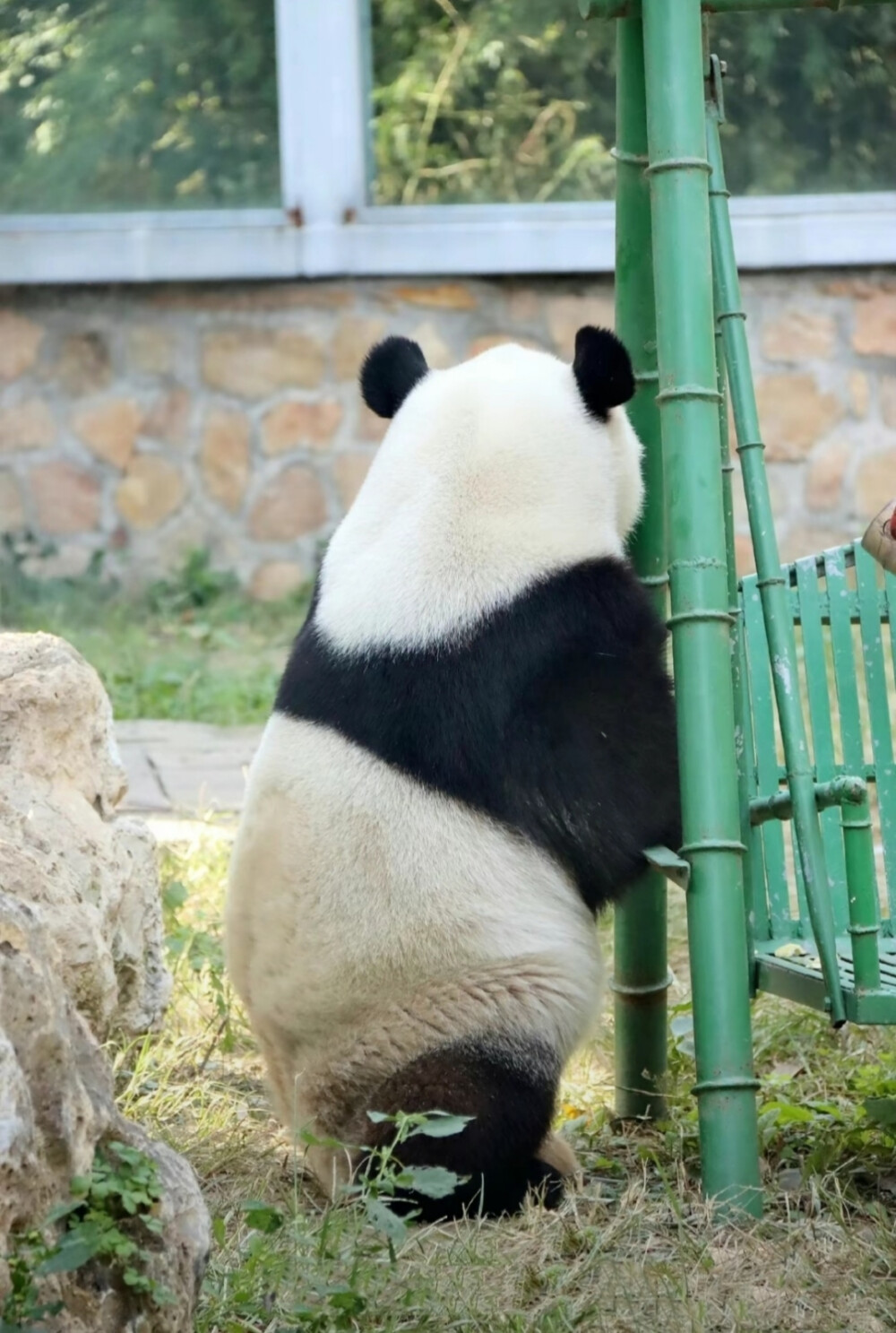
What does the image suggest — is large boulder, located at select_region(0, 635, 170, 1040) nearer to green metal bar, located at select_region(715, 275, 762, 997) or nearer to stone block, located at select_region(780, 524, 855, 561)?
green metal bar, located at select_region(715, 275, 762, 997)

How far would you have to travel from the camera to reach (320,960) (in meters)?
2.46

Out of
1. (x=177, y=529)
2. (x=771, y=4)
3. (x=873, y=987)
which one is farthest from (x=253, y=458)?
(x=873, y=987)

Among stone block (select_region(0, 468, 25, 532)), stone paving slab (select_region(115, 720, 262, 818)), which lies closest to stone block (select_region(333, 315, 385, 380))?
stone block (select_region(0, 468, 25, 532))

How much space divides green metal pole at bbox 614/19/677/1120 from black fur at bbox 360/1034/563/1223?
16.1 inches

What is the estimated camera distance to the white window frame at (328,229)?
257 inches

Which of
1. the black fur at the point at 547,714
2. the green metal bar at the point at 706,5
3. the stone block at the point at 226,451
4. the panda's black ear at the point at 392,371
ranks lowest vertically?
the black fur at the point at 547,714

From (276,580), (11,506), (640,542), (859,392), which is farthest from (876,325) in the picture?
(640,542)

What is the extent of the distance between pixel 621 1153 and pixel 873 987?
25.8 inches

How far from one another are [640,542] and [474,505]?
1.39 ft

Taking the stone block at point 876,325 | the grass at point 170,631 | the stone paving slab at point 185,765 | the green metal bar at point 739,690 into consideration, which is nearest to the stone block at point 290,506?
the grass at point 170,631

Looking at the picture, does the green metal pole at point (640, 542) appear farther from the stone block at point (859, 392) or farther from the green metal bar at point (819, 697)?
the stone block at point (859, 392)

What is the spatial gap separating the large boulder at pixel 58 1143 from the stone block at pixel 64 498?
16.7 ft

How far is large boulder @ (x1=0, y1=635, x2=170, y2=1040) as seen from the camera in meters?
2.62

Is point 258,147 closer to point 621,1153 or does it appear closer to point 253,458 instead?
point 253,458
